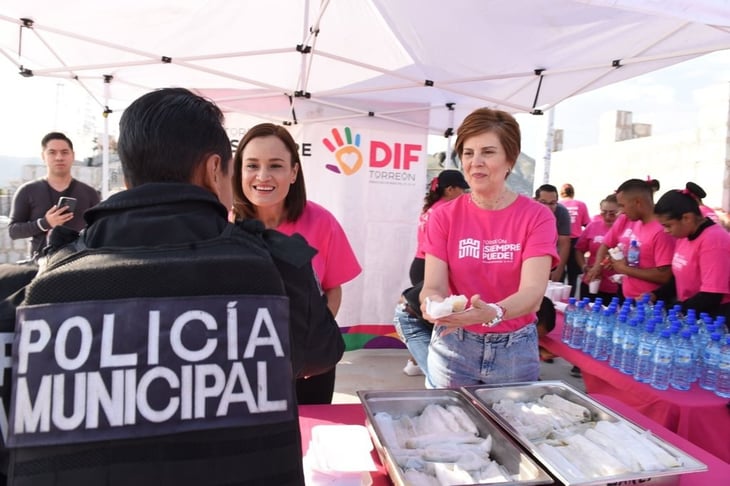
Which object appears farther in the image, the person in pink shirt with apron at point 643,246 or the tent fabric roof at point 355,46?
the person in pink shirt with apron at point 643,246

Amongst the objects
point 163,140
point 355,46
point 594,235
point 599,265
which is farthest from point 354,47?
point 594,235

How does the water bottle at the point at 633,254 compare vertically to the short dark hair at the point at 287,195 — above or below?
below

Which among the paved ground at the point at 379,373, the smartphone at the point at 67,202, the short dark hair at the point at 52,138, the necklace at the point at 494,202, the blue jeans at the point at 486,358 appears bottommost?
the paved ground at the point at 379,373

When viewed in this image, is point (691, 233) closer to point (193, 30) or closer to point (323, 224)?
point (323, 224)

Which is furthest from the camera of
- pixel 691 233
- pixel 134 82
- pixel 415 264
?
pixel 134 82

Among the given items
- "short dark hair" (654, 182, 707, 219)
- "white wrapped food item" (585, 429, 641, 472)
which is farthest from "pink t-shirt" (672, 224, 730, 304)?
"white wrapped food item" (585, 429, 641, 472)

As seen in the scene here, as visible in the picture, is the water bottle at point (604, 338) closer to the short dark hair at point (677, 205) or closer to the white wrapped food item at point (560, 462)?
the short dark hair at point (677, 205)

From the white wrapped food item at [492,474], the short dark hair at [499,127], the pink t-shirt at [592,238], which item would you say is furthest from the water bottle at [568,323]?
the pink t-shirt at [592,238]

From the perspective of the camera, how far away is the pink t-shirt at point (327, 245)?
2039 millimetres

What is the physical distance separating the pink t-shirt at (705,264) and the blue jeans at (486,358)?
5.62 ft

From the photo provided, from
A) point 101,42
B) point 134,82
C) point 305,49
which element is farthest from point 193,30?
point 134,82

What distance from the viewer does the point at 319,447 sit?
1271 millimetres

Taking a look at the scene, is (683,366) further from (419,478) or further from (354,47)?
(354,47)

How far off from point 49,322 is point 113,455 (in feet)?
0.74
